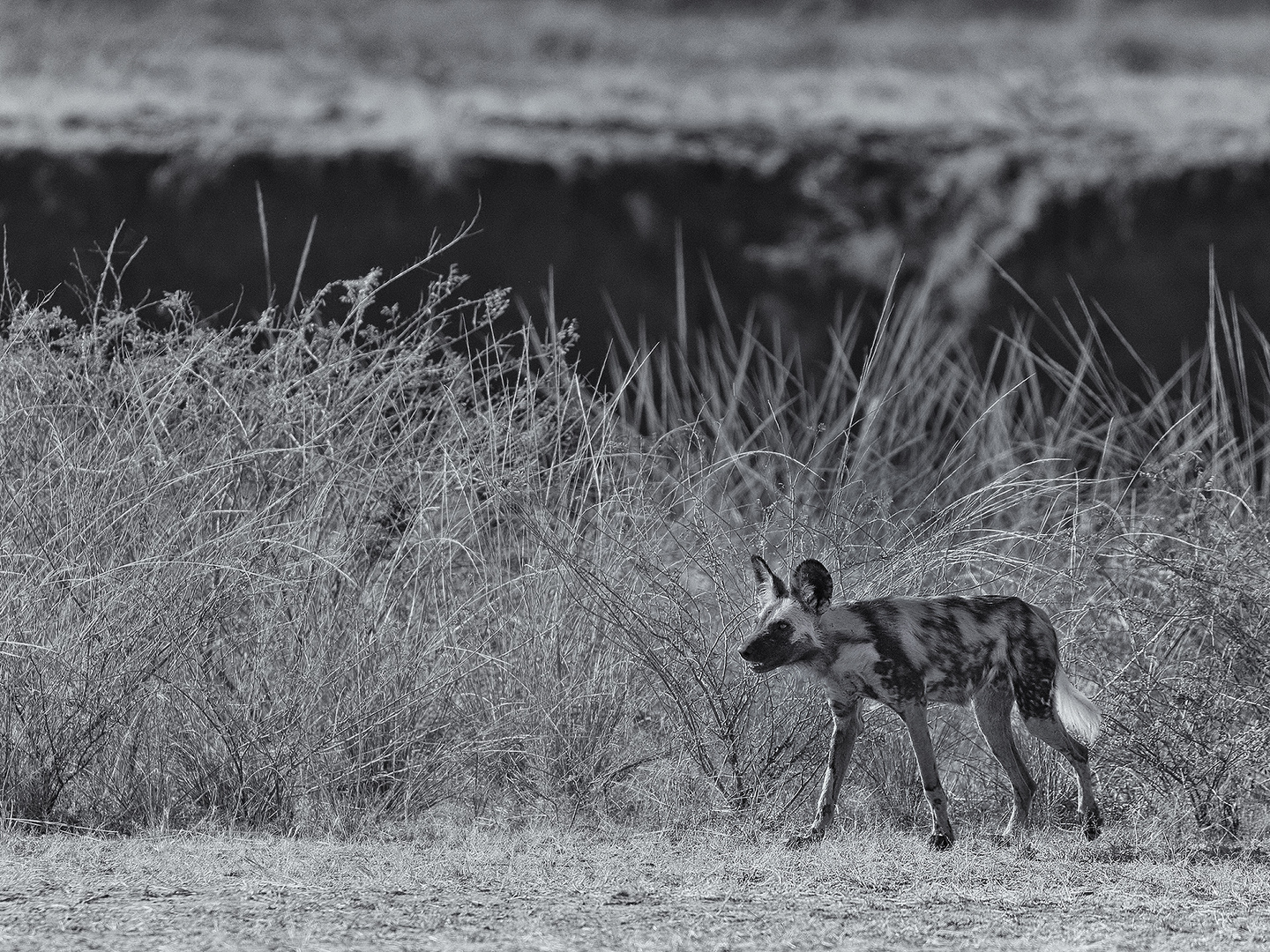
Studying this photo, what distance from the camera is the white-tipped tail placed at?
389 cm

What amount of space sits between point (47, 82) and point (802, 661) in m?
6.35

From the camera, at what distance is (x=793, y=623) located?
3.68 metres

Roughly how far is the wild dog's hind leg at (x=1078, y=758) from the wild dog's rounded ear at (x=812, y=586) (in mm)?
522

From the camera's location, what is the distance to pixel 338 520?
464 centimetres

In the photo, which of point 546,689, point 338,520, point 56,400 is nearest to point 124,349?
point 56,400

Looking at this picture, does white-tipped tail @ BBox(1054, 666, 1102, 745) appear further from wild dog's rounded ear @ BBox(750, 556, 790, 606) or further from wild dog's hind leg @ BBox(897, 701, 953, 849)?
wild dog's rounded ear @ BBox(750, 556, 790, 606)

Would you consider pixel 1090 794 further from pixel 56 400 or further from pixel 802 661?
pixel 56 400

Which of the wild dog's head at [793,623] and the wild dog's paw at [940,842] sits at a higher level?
the wild dog's head at [793,623]

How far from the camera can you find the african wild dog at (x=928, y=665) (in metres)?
3.70

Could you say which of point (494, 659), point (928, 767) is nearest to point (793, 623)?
point (928, 767)

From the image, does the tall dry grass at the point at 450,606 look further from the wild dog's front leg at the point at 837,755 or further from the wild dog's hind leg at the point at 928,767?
the wild dog's hind leg at the point at 928,767

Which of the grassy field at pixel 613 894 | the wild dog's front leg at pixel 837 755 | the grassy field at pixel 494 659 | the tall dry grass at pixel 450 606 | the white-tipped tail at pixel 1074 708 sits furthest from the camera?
the tall dry grass at pixel 450 606

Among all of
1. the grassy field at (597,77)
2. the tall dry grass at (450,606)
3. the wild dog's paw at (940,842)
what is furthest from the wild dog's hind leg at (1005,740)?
the grassy field at (597,77)

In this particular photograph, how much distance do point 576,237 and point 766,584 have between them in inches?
143
